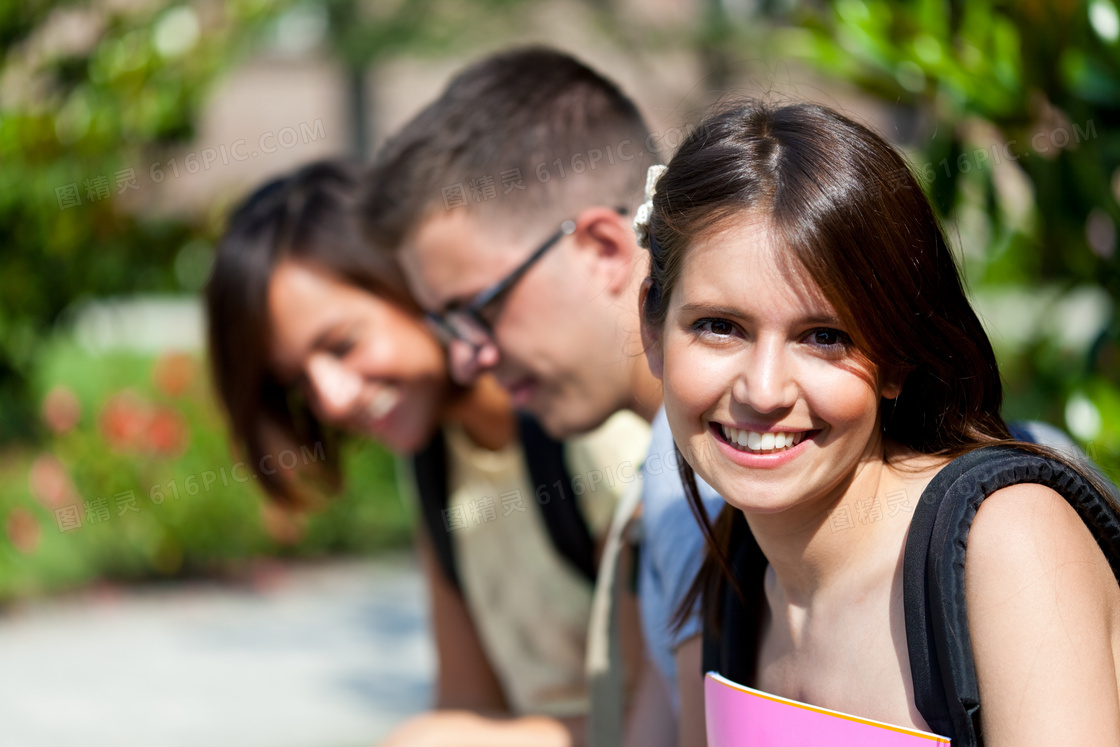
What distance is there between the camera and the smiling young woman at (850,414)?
113 cm

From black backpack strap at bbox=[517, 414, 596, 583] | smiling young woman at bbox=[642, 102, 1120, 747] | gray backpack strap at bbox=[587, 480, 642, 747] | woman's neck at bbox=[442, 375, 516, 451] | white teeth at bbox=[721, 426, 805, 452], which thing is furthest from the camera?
woman's neck at bbox=[442, 375, 516, 451]

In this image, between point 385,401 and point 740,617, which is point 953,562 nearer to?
point 740,617

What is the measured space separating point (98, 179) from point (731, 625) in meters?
5.40

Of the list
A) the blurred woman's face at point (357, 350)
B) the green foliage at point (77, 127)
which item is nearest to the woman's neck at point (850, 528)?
the blurred woman's face at point (357, 350)

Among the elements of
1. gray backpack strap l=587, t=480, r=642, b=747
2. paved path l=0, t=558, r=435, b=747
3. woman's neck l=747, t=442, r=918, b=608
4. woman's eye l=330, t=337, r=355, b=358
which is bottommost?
paved path l=0, t=558, r=435, b=747

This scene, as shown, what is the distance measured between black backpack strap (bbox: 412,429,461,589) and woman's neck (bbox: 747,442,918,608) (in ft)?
4.76

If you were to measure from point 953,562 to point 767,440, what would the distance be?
0.23 metres

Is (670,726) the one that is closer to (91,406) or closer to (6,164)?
(6,164)

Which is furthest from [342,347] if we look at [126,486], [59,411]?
[59,411]

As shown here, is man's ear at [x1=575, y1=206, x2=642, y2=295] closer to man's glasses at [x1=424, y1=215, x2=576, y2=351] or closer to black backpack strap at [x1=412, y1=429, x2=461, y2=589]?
man's glasses at [x1=424, y1=215, x2=576, y2=351]

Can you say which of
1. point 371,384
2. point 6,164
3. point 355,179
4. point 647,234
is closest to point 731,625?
point 647,234

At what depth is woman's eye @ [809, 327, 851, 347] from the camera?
1219 millimetres

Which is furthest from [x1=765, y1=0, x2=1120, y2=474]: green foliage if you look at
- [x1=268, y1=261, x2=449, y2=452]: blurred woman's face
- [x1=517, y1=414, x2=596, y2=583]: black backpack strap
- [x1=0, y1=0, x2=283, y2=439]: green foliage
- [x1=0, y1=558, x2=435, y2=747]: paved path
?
[x1=0, y1=0, x2=283, y2=439]: green foliage

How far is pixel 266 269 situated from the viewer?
260cm
